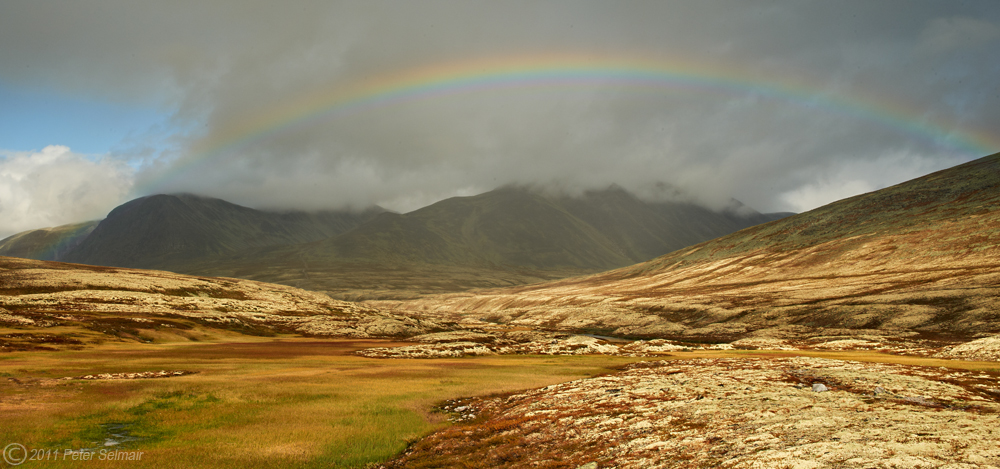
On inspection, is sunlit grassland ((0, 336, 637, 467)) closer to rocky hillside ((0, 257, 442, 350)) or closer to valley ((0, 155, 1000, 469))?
valley ((0, 155, 1000, 469))

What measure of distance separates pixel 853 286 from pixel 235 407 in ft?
452

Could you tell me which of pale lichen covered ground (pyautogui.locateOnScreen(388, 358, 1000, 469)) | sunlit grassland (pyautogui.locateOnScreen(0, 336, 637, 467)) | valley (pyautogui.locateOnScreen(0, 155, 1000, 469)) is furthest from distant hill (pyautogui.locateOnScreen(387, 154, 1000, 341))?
sunlit grassland (pyautogui.locateOnScreen(0, 336, 637, 467))

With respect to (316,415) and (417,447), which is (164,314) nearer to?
(316,415)

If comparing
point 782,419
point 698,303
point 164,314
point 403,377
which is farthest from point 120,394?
point 698,303

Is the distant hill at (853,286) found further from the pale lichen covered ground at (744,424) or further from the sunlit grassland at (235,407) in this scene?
the sunlit grassland at (235,407)

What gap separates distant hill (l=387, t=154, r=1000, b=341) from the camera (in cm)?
8738

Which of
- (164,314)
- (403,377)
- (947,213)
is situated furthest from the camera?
(947,213)

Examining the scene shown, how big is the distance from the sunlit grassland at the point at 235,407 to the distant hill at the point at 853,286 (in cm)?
7383

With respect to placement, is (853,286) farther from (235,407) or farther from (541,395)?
(235,407)

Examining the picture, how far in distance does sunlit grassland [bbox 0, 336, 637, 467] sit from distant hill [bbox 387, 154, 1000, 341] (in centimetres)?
7383

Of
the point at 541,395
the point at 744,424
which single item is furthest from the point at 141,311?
the point at 744,424

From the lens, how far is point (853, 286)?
4500 inches

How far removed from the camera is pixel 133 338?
78.0 metres

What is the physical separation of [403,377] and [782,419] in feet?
110
